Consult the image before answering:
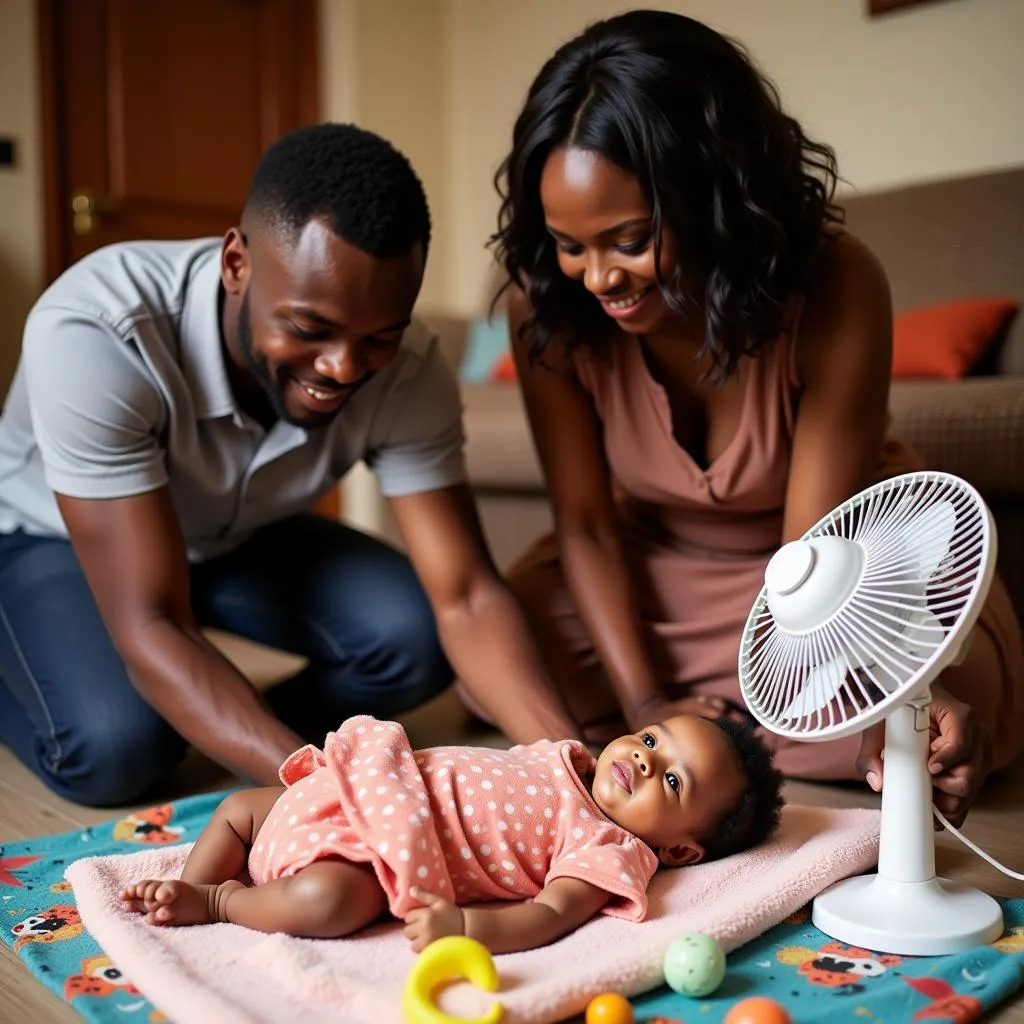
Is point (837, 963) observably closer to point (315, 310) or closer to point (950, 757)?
point (950, 757)

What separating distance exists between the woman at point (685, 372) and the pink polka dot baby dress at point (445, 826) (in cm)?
31

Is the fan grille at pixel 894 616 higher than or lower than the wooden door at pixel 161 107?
lower

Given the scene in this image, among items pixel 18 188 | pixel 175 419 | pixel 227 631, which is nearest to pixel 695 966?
pixel 175 419

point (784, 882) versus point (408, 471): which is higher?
point (408, 471)

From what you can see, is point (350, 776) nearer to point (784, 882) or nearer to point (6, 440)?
point (784, 882)

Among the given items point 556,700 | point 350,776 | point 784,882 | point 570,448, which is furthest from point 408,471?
point 784,882

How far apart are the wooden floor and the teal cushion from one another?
1445mm

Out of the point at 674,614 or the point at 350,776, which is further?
the point at 674,614

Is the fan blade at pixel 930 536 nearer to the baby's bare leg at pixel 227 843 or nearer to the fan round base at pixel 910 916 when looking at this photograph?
the fan round base at pixel 910 916

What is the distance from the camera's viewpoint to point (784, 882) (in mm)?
1176

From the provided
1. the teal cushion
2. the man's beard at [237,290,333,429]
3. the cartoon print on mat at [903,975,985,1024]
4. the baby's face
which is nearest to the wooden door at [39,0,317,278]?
the teal cushion

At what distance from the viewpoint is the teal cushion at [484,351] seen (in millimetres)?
3371

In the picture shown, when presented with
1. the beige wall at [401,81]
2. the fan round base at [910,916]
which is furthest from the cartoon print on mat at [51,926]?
the beige wall at [401,81]

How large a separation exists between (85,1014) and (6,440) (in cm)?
107
